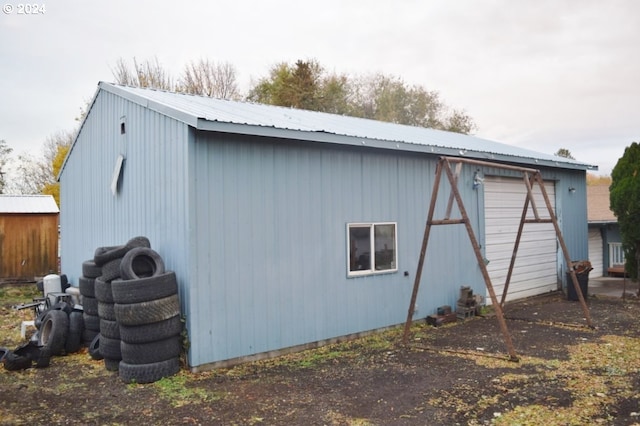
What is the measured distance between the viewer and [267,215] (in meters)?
Result: 6.80

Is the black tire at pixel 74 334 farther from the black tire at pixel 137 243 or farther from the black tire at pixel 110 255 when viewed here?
the black tire at pixel 137 243

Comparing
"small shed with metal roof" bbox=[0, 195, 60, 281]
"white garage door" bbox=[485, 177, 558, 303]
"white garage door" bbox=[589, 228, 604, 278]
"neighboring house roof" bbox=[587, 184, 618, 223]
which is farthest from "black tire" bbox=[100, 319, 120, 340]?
"white garage door" bbox=[589, 228, 604, 278]

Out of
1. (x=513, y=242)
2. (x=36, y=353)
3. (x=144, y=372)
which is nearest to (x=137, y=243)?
(x=144, y=372)

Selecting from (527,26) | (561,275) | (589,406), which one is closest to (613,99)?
(527,26)

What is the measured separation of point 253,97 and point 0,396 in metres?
24.9

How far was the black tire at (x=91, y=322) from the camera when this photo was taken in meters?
7.08

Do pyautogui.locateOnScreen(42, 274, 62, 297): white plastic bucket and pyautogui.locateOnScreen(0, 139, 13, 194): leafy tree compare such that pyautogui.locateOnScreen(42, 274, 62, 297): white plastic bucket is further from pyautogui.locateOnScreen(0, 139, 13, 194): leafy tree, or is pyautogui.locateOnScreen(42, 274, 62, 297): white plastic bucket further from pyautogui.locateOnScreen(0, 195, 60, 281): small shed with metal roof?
pyautogui.locateOnScreen(0, 139, 13, 194): leafy tree

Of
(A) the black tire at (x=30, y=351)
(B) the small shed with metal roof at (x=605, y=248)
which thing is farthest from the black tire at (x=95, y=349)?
(B) the small shed with metal roof at (x=605, y=248)

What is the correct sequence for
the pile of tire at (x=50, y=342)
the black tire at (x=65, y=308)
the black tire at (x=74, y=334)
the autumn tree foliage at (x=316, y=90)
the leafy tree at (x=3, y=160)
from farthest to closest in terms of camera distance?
the leafy tree at (x=3, y=160)
the autumn tree foliage at (x=316, y=90)
the black tire at (x=65, y=308)
the black tire at (x=74, y=334)
the pile of tire at (x=50, y=342)

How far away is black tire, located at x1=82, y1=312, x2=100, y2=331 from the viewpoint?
708 cm

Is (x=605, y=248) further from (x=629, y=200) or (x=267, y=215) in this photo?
(x=267, y=215)

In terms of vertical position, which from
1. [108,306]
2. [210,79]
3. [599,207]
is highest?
[210,79]

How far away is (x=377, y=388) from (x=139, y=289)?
289cm

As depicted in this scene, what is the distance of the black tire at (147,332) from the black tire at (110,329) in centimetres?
33
